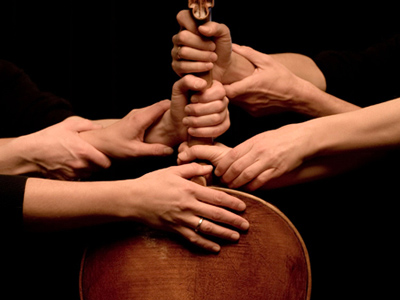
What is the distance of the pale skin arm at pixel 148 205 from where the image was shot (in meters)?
1.16

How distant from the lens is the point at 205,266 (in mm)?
1178

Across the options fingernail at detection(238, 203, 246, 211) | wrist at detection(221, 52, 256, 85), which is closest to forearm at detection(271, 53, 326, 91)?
wrist at detection(221, 52, 256, 85)

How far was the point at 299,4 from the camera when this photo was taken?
1929 mm

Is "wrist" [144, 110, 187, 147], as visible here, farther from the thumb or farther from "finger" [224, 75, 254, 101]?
Answer: "finger" [224, 75, 254, 101]

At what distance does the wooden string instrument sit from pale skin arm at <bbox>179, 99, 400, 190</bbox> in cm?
8

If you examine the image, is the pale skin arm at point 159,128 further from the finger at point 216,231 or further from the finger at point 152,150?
the finger at point 216,231

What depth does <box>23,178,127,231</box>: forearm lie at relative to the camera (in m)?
1.18

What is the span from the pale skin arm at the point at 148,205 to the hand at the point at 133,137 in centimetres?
32

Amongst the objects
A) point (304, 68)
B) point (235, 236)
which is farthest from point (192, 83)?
point (304, 68)

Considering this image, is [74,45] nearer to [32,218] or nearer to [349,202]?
[32,218]

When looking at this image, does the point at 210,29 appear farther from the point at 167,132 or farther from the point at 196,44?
the point at 167,132

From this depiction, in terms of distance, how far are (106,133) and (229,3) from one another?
0.90m

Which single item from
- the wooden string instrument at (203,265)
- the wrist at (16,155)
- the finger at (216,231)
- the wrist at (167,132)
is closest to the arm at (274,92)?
the wrist at (167,132)

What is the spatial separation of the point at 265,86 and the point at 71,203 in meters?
0.87
